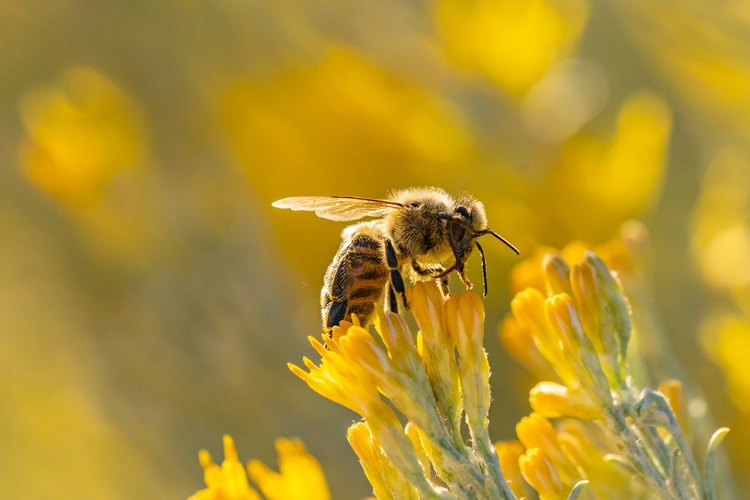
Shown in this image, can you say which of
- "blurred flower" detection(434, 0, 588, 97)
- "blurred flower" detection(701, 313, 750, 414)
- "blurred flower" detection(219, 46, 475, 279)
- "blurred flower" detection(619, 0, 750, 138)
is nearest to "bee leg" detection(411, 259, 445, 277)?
"blurred flower" detection(701, 313, 750, 414)

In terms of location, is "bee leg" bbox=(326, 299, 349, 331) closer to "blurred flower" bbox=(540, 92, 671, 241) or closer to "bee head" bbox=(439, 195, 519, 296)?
"bee head" bbox=(439, 195, 519, 296)

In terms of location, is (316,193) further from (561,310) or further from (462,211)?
(561,310)

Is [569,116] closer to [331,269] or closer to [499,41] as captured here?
[499,41]

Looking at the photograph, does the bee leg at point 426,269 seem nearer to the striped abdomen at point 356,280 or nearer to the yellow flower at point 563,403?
the striped abdomen at point 356,280

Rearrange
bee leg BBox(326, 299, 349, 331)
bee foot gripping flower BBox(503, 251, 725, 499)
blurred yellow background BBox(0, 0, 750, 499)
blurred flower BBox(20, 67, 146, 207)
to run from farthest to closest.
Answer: blurred flower BBox(20, 67, 146, 207), blurred yellow background BBox(0, 0, 750, 499), bee leg BBox(326, 299, 349, 331), bee foot gripping flower BBox(503, 251, 725, 499)

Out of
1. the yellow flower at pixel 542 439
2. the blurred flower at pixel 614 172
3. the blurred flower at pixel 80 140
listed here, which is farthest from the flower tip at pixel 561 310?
the blurred flower at pixel 80 140

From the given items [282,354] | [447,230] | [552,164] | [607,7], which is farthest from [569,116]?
[447,230]
